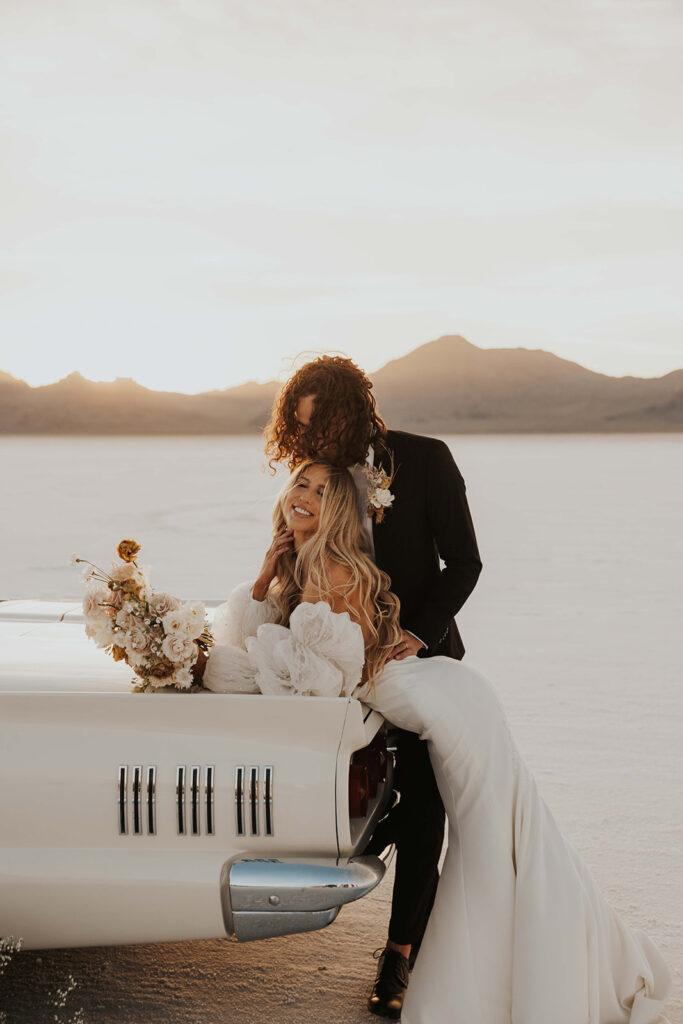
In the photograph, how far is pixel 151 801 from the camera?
2855mm

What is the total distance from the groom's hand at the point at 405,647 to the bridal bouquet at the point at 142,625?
2.06 ft

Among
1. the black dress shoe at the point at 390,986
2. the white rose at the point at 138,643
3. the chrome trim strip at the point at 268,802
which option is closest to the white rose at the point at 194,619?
the white rose at the point at 138,643

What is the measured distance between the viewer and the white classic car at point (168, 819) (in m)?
2.84

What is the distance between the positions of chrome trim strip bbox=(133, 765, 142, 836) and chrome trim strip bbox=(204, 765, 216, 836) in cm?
17

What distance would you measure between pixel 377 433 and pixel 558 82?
904 centimetres

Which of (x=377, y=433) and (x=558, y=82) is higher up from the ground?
(x=558, y=82)

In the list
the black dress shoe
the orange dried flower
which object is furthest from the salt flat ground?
the orange dried flower

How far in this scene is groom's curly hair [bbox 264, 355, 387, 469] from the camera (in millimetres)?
3617

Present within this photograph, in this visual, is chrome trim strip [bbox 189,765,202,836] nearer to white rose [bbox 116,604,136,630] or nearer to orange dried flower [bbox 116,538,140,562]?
white rose [bbox 116,604,136,630]

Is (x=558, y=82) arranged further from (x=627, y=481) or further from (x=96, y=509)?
(x=627, y=481)

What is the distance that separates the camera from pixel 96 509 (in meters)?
27.7

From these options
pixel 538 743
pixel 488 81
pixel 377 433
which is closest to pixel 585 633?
pixel 538 743

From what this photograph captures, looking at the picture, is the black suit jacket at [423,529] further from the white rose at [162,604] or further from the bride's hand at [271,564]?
the white rose at [162,604]

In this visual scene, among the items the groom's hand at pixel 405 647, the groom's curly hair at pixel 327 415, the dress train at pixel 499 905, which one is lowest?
the dress train at pixel 499 905
